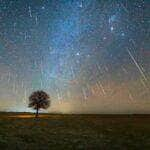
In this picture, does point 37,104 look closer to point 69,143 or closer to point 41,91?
point 41,91

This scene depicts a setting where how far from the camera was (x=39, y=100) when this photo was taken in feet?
340

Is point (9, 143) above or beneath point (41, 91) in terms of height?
beneath

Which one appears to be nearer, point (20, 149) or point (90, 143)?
point (20, 149)

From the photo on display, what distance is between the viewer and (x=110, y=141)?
27422 mm

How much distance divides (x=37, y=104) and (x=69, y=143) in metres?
79.4

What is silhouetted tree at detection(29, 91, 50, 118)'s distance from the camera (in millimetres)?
103500

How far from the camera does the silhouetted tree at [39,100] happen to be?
104 m

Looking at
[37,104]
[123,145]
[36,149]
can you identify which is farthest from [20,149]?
[37,104]

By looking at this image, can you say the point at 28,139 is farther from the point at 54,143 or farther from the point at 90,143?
the point at 90,143

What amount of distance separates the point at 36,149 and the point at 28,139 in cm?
501

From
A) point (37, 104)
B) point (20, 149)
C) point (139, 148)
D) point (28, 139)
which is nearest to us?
point (20, 149)

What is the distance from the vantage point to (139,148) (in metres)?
23.6

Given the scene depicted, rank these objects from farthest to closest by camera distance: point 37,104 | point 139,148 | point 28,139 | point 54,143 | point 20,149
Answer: point 37,104 → point 28,139 → point 54,143 → point 139,148 → point 20,149

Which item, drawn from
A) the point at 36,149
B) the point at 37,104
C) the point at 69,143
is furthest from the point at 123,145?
the point at 37,104
